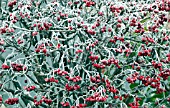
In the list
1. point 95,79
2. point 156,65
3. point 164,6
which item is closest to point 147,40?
point 156,65

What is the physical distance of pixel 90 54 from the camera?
4.70 metres

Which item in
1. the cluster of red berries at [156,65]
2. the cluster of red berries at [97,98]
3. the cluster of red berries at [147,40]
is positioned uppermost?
the cluster of red berries at [147,40]

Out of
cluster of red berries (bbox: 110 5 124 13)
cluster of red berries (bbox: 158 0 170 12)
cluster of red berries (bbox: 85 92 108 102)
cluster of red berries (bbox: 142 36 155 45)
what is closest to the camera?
cluster of red berries (bbox: 85 92 108 102)

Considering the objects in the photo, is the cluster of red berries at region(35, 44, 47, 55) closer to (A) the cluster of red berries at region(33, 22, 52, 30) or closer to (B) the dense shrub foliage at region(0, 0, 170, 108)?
(B) the dense shrub foliage at region(0, 0, 170, 108)

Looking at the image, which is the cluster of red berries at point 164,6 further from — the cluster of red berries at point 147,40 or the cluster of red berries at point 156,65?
the cluster of red berries at point 156,65

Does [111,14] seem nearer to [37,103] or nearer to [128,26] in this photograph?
[128,26]

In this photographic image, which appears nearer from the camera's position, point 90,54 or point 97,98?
point 97,98

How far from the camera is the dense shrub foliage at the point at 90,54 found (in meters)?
4.49

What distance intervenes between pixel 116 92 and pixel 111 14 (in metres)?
1.25

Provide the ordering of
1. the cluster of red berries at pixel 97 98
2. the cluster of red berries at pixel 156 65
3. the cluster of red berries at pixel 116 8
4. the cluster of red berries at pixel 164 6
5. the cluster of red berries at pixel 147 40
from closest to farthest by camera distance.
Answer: the cluster of red berries at pixel 97 98
the cluster of red berries at pixel 156 65
the cluster of red berries at pixel 147 40
the cluster of red berries at pixel 116 8
the cluster of red berries at pixel 164 6

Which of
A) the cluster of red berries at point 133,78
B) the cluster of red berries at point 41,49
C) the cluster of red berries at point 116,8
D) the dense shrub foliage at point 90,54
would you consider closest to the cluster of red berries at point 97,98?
the dense shrub foliage at point 90,54

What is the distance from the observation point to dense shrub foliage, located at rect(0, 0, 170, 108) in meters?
4.49

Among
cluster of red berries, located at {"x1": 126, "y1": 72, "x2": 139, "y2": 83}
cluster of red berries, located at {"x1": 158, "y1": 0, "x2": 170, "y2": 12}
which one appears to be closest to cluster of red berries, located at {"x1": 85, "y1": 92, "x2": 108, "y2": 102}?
cluster of red berries, located at {"x1": 126, "y1": 72, "x2": 139, "y2": 83}

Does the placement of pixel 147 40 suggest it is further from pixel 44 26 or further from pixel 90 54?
pixel 44 26
